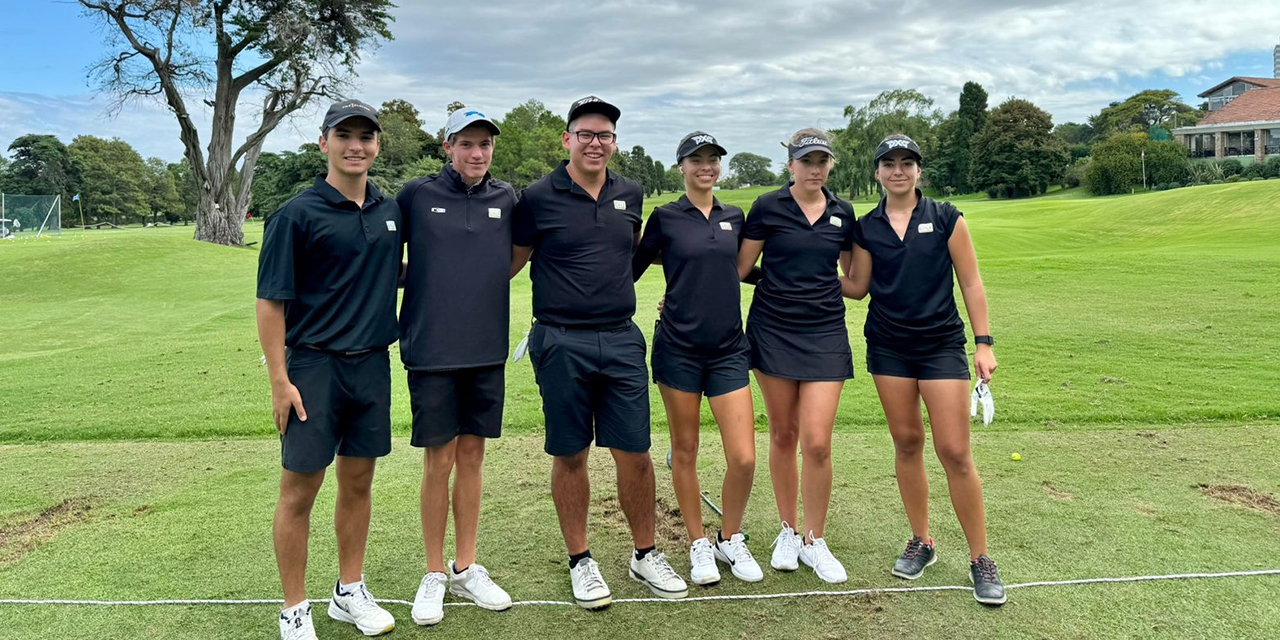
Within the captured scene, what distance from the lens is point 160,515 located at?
16.4 feet

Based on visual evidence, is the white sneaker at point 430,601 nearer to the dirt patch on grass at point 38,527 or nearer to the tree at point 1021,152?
the dirt patch on grass at point 38,527

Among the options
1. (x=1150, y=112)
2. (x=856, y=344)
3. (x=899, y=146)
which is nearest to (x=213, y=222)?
(x=856, y=344)

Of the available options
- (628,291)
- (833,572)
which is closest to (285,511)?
(628,291)

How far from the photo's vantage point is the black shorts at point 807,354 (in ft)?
13.6

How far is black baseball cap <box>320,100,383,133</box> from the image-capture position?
351 centimetres

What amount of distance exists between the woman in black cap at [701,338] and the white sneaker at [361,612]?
1505 millimetres

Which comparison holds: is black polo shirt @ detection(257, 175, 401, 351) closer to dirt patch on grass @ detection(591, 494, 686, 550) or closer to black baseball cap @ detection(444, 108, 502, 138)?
black baseball cap @ detection(444, 108, 502, 138)

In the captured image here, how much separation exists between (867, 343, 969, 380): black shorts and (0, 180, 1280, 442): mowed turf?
3.16 metres

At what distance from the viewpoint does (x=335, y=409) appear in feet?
11.6

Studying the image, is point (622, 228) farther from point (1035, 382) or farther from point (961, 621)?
point (1035, 382)

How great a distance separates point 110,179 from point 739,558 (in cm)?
10032

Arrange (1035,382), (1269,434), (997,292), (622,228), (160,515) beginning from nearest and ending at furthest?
(622,228) → (160,515) → (1269,434) → (1035,382) → (997,292)

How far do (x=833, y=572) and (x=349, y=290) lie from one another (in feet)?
8.90

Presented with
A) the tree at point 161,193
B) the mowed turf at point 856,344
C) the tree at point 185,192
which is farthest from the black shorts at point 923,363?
the tree at point 185,192
